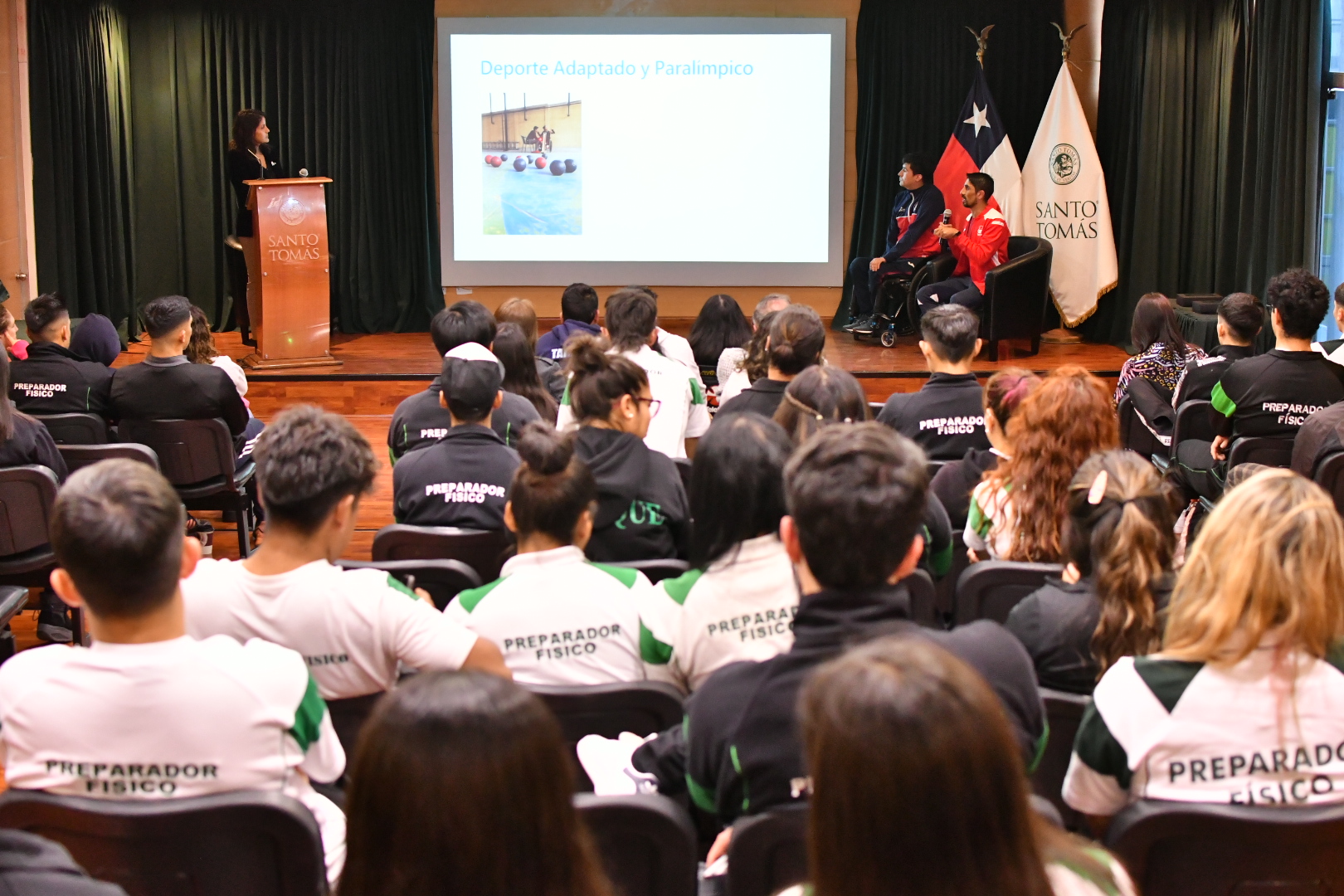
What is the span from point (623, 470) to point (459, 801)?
2.06 m

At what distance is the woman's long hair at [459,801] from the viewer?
3.55 feet

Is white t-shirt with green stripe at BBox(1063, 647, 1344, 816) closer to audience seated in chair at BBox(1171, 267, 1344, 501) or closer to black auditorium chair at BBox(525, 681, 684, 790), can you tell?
black auditorium chair at BBox(525, 681, 684, 790)

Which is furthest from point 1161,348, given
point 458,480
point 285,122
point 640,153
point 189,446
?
point 285,122

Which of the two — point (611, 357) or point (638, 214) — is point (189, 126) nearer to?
point (638, 214)

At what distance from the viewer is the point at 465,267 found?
9.28m

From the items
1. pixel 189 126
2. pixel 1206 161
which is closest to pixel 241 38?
pixel 189 126

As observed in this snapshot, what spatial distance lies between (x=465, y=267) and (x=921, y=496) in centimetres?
793

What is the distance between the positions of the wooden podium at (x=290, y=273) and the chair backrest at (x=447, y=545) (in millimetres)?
4568

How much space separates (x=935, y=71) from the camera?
9266 mm

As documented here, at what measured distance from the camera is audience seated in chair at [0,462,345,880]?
68.2 inches

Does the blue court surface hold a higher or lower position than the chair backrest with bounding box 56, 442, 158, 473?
higher

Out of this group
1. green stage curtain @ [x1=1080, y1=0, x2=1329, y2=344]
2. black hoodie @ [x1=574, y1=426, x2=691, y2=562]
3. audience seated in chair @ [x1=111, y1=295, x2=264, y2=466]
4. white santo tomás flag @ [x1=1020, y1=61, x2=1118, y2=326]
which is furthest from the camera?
white santo tomás flag @ [x1=1020, y1=61, x2=1118, y2=326]

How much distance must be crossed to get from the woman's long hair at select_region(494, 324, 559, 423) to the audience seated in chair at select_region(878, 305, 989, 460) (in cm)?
121

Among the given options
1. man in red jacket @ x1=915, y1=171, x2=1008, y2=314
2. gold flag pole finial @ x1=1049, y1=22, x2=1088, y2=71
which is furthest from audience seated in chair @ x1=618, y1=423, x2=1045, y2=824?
gold flag pole finial @ x1=1049, y1=22, x2=1088, y2=71
